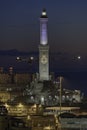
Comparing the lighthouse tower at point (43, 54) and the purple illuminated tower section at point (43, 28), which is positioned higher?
the purple illuminated tower section at point (43, 28)

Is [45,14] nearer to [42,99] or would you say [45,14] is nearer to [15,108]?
[42,99]

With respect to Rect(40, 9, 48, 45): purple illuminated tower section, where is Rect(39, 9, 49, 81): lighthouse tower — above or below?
below

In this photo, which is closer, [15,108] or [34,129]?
[34,129]

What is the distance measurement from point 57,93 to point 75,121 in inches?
2089

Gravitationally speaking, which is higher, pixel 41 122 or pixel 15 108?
pixel 41 122

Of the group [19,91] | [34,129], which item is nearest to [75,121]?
[34,129]

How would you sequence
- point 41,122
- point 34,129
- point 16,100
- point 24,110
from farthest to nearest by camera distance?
point 16,100 → point 24,110 → point 41,122 → point 34,129

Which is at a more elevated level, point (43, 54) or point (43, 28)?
point (43, 28)

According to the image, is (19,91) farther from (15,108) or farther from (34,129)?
(34,129)

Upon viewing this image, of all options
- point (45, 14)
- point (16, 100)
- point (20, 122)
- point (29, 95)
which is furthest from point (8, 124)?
point (45, 14)

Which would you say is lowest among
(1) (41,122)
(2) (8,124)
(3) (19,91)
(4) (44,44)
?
(3) (19,91)

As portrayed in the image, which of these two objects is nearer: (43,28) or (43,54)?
(43,54)

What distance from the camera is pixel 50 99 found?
10238cm

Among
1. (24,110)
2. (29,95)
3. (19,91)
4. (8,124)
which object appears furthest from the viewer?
(19,91)
